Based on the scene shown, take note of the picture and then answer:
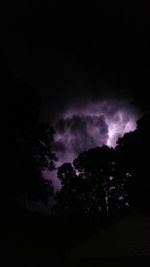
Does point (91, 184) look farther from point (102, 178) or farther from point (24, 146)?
point (24, 146)

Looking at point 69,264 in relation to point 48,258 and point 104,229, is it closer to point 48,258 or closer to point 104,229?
point 48,258

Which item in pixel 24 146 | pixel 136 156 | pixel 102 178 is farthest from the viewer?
pixel 102 178

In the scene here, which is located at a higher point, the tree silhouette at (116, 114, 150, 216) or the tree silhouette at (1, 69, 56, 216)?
the tree silhouette at (116, 114, 150, 216)

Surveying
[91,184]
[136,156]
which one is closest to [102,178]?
[91,184]

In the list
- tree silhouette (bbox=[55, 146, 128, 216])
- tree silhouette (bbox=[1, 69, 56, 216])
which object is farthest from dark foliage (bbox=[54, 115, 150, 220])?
tree silhouette (bbox=[1, 69, 56, 216])

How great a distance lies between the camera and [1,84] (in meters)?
22.5

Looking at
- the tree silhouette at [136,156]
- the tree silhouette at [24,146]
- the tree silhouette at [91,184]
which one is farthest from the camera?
the tree silhouette at [91,184]

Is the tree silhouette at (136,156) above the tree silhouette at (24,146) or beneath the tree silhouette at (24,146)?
above

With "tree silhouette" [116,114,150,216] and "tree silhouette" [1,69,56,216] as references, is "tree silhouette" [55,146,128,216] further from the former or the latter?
"tree silhouette" [1,69,56,216]

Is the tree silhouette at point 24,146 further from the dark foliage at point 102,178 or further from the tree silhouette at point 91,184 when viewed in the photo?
the tree silhouette at point 91,184

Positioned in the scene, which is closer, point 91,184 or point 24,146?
point 24,146

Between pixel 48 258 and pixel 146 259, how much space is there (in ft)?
16.1

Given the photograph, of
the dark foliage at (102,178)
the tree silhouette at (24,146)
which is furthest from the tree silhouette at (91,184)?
the tree silhouette at (24,146)

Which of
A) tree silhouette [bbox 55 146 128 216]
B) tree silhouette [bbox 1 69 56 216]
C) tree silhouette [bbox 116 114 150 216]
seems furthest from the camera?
tree silhouette [bbox 55 146 128 216]
